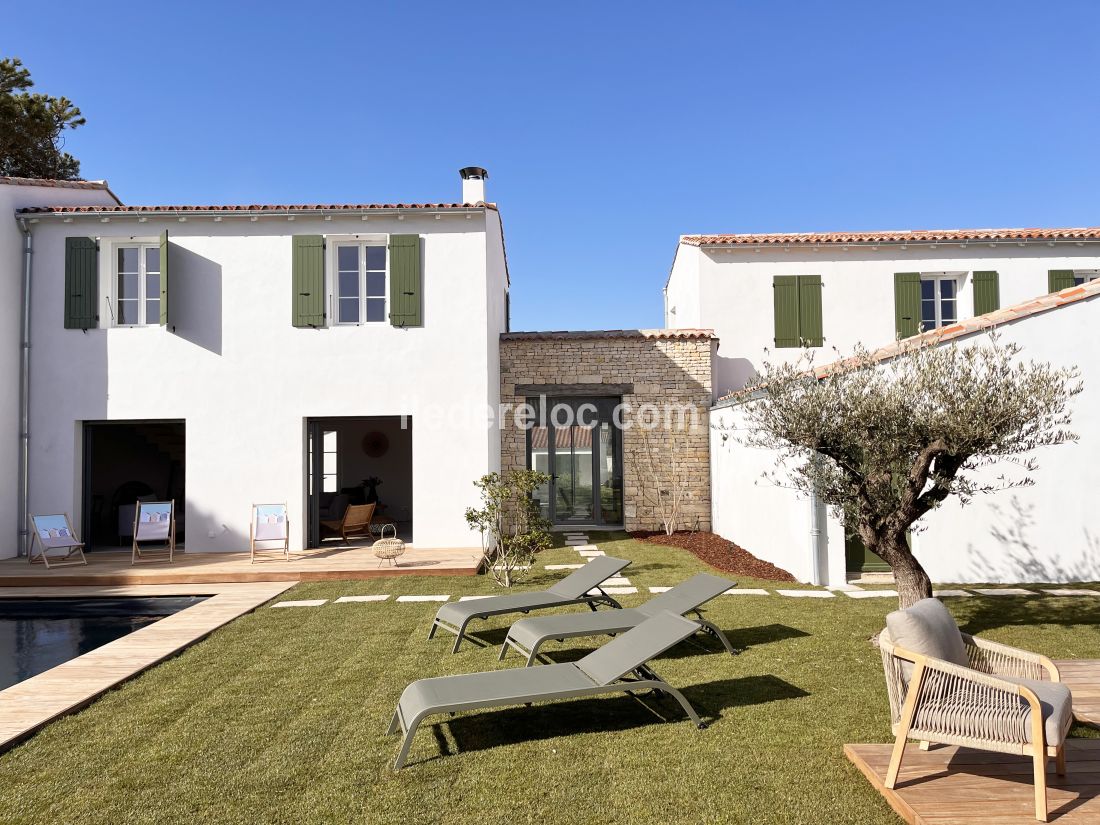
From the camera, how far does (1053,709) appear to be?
309 cm

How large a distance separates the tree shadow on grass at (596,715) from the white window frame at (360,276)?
859cm

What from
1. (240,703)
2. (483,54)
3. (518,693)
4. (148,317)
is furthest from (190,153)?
(518,693)

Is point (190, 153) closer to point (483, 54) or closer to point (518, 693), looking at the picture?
point (483, 54)

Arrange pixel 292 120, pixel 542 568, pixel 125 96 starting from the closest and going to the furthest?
pixel 542 568 → pixel 125 96 → pixel 292 120

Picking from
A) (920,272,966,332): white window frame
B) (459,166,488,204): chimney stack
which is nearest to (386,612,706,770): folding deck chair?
(459,166,488,204): chimney stack

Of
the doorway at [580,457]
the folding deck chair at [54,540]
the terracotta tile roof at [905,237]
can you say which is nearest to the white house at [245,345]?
the folding deck chair at [54,540]

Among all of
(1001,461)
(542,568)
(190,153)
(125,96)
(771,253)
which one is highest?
(125,96)

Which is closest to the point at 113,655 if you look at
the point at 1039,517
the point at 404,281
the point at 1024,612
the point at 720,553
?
the point at 404,281

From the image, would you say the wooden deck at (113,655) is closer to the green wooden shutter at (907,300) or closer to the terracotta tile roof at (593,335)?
the terracotta tile roof at (593,335)

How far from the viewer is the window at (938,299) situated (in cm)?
1469

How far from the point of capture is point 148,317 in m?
11.9

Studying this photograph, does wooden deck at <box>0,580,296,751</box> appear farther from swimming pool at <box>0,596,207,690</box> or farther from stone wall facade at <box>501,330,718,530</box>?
stone wall facade at <box>501,330,718,530</box>

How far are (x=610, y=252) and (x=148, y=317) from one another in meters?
13.7

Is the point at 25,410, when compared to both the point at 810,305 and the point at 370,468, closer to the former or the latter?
the point at 370,468
